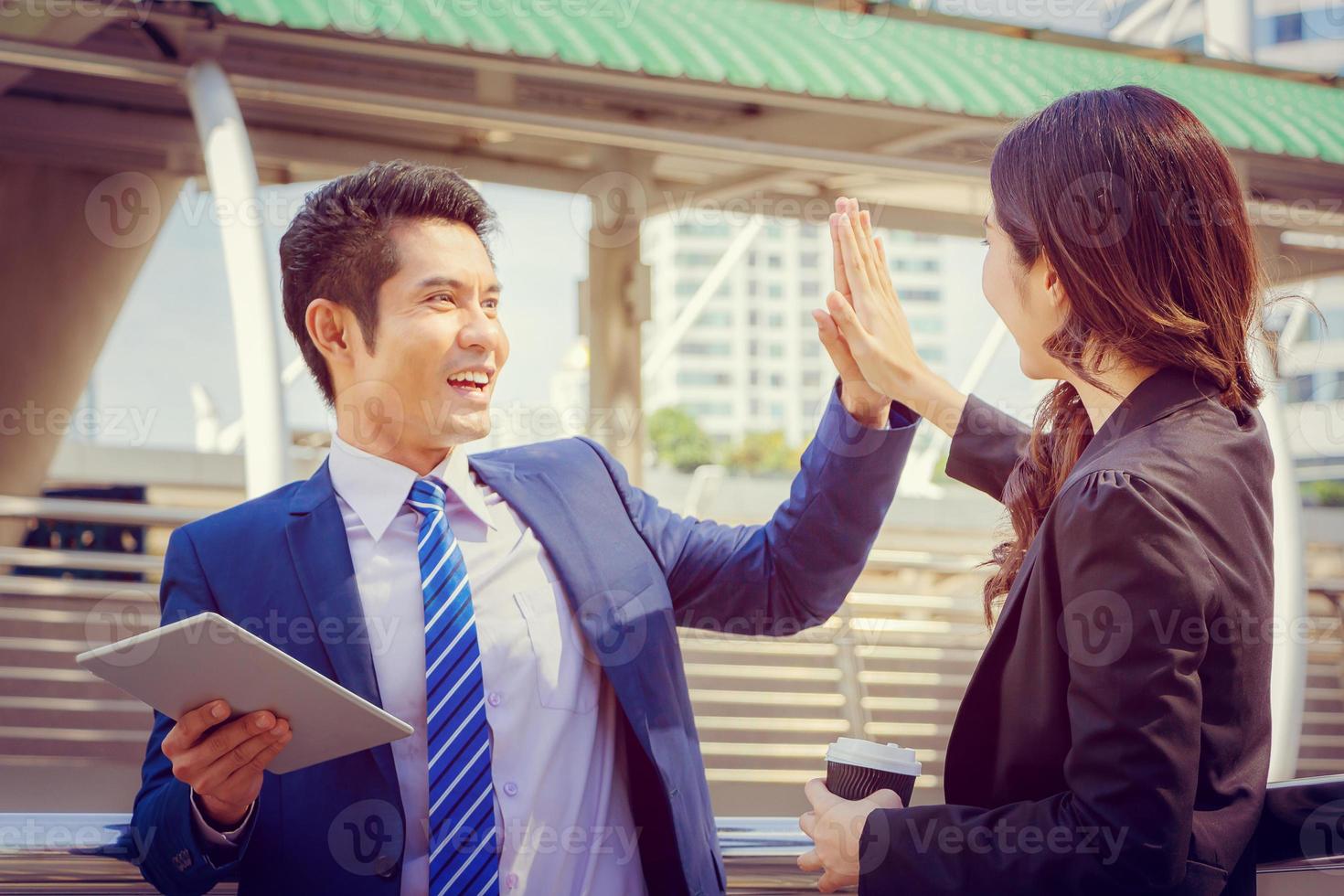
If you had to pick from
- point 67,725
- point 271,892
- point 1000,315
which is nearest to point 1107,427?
point 1000,315

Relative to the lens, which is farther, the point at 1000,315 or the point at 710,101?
the point at 710,101

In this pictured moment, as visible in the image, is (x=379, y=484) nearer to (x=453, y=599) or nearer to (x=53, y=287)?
(x=453, y=599)

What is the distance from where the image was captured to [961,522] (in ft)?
77.3

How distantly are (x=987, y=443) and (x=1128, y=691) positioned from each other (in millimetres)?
916

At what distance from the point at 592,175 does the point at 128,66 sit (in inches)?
158

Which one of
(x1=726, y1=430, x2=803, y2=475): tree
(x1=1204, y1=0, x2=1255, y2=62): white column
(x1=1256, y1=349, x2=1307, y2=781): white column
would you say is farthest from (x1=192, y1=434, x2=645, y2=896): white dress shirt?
(x1=726, y1=430, x2=803, y2=475): tree

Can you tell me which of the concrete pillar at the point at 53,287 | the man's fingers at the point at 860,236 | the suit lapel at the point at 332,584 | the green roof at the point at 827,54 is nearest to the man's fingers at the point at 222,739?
the suit lapel at the point at 332,584

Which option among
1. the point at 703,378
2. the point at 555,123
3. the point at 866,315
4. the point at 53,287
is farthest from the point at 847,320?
the point at 703,378

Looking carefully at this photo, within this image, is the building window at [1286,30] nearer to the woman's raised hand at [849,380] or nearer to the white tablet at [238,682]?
the woman's raised hand at [849,380]

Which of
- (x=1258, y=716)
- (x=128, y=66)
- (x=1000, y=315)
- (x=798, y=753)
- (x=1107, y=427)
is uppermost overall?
(x=128, y=66)

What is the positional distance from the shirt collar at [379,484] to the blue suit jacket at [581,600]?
4 cm

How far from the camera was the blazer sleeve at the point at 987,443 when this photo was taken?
2.23m

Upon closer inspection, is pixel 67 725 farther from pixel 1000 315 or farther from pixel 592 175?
pixel 1000 315

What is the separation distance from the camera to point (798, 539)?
2303 mm
